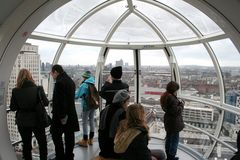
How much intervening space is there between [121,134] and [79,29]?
4.57m

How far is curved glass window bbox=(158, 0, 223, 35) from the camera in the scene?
17.9 ft

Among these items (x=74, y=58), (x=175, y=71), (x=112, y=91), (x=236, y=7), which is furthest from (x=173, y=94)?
(x=74, y=58)

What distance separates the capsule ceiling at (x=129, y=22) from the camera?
5.82 metres

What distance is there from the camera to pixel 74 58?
7379 millimetres

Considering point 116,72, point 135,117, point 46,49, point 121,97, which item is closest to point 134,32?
point 46,49

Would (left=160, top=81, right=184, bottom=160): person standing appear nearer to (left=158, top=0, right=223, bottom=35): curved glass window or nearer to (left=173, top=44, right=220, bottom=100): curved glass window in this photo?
(left=158, top=0, right=223, bottom=35): curved glass window

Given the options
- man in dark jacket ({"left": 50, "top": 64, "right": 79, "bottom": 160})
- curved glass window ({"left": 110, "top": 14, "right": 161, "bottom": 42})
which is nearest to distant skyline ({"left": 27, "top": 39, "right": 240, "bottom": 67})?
curved glass window ({"left": 110, "top": 14, "right": 161, "bottom": 42})

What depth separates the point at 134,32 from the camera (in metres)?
7.35

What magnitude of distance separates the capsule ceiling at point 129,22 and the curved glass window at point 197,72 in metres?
0.43

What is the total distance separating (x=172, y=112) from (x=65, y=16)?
342cm

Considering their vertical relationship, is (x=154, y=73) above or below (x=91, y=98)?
above

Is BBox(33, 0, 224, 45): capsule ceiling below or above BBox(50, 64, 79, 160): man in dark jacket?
above

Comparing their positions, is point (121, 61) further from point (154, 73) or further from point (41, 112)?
point (41, 112)

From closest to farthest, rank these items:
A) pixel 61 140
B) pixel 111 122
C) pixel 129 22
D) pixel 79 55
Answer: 1. pixel 111 122
2. pixel 61 140
3. pixel 129 22
4. pixel 79 55
